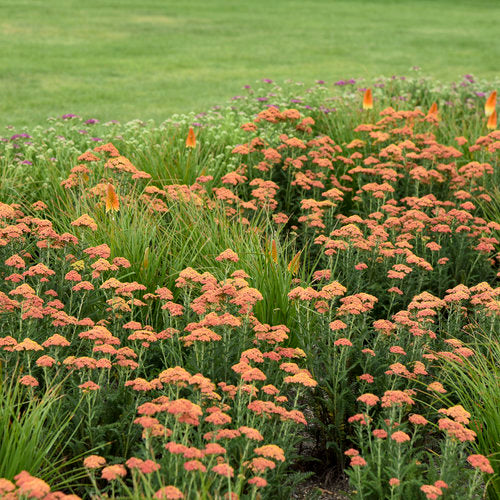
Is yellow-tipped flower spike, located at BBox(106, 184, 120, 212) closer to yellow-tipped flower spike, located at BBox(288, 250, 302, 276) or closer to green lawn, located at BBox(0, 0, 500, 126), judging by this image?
yellow-tipped flower spike, located at BBox(288, 250, 302, 276)

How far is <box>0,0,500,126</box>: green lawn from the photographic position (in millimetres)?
13422

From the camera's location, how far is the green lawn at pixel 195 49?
13422 millimetres

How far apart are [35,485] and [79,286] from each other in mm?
1627

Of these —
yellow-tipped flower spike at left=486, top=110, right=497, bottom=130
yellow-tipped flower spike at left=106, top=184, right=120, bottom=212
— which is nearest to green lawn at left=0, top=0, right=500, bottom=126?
yellow-tipped flower spike at left=486, top=110, right=497, bottom=130

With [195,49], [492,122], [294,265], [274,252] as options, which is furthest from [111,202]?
[195,49]

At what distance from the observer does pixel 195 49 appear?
1830cm

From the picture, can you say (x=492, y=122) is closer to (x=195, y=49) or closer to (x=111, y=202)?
(x=111, y=202)

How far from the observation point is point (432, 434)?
4363mm

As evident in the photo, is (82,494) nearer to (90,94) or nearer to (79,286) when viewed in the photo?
(79,286)

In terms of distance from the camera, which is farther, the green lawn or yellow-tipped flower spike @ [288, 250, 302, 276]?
the green lawn

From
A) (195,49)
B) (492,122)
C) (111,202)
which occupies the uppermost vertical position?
(195,49)

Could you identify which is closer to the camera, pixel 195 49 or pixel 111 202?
pixel 111 202

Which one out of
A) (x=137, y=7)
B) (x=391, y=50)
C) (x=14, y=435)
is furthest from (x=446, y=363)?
(x=137, y=7)

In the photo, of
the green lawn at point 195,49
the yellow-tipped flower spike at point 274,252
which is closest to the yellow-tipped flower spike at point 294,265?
the yellow-tipped flower spike at point 274,252
